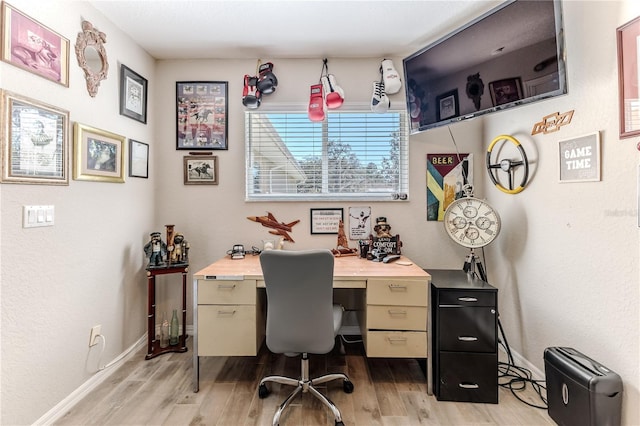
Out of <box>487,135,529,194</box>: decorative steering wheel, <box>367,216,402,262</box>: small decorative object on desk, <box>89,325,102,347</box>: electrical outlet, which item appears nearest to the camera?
<box>89,325,102,347</box>: electrical outlet

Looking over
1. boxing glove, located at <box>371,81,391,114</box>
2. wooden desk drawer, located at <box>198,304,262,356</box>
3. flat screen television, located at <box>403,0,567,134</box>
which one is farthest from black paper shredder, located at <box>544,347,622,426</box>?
boxing glove, located at <box>371,81,391,114</box>

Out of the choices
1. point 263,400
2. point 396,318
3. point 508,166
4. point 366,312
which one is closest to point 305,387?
point 263,400

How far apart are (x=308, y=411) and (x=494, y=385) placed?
116 cm

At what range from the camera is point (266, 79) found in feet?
8.04

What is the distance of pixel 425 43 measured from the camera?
2.40 meters

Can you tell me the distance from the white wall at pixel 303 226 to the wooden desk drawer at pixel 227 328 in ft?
2.61

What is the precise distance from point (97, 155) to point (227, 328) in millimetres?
1495

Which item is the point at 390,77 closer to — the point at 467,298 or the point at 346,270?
the point at 346,270

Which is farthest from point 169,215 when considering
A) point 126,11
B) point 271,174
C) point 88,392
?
point 126,11

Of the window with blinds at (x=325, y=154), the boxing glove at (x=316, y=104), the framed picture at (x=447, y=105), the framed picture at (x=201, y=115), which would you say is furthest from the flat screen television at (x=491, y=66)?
the framed picture at (x=201, y=115)

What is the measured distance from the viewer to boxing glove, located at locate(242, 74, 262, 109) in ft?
8.05

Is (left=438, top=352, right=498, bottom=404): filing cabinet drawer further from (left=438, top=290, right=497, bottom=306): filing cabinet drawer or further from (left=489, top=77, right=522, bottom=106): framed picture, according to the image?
(left=489, top=77, right=522, bottom=106): framed picture

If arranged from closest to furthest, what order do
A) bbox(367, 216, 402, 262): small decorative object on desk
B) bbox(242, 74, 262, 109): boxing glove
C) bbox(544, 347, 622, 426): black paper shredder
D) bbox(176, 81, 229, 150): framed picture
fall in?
1. bbox(544, 347, 622, 426): black paper shredder
2. bbox(367, 216, 402, 262): small decorative object on desk
3. bbox(242, 74, 262, 109): boxing glove
4. bbox(176, 81, 229, 150): framed picture

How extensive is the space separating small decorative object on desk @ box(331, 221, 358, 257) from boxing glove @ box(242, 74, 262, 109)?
1.33m
